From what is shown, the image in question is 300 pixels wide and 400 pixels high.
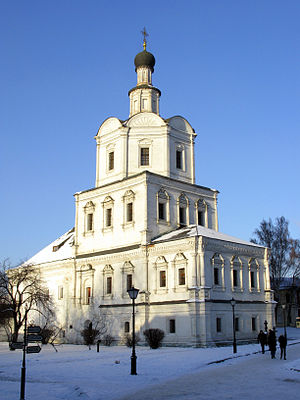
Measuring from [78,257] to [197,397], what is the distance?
1176 inches

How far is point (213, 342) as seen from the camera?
1191 inches

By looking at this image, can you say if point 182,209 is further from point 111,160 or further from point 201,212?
point 111,160

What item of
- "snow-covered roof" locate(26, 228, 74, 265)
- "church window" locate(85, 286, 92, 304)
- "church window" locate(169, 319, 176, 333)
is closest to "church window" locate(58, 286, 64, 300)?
"snow-covered roof" locate(26, 228, 74, 265)

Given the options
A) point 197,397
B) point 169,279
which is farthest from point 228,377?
point 169,279

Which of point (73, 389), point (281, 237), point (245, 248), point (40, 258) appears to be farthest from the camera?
point (281, 237)

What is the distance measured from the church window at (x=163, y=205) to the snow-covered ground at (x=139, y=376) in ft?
49.4

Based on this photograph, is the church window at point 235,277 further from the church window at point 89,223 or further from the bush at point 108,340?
the church window at point 89,223

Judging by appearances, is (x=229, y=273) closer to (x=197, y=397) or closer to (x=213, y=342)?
(x=213, y=342)

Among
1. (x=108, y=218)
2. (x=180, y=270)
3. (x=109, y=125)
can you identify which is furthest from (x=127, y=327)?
(x=109, y=125)

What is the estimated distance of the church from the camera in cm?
3181

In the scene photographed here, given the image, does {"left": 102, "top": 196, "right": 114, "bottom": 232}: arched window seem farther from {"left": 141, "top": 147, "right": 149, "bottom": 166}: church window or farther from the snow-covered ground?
the snow-covered ground

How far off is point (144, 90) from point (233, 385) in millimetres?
32905

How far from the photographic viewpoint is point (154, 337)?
3000cm

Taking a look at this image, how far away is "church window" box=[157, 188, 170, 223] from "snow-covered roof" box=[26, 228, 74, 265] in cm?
998
